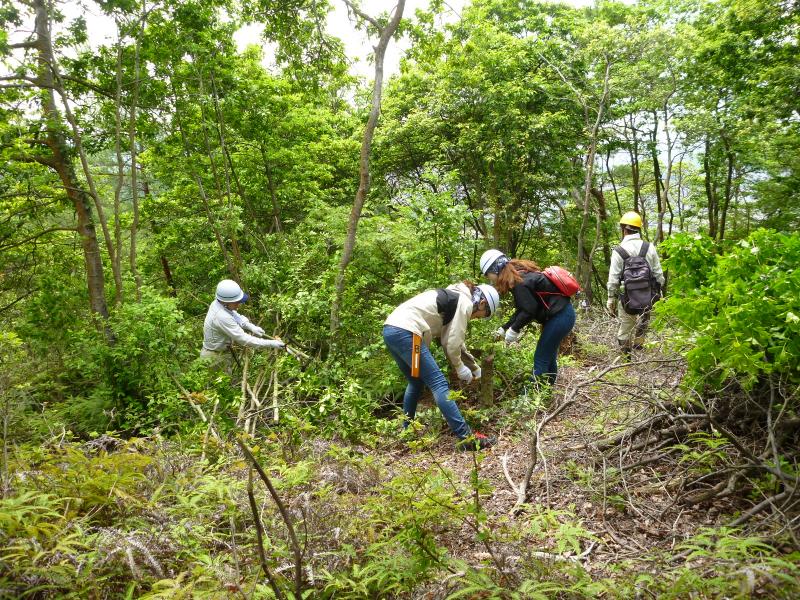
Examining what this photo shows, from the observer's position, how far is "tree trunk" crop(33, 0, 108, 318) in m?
7.44

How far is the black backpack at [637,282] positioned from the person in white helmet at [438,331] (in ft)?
7.41

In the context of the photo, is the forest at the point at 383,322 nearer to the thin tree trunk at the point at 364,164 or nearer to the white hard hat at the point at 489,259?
the thin tree trunk at the point at 364,164

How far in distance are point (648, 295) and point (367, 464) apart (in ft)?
14.0

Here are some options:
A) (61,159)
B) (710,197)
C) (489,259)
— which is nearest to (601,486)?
(489,259)

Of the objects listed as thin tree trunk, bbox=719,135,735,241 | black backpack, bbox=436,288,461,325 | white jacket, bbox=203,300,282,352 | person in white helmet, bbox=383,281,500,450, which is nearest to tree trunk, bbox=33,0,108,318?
white jacket, bbox=203,300,282,352

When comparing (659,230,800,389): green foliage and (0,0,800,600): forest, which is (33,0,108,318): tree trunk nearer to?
(0,0,800,600): forest

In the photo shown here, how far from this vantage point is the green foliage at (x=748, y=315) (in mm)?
2551

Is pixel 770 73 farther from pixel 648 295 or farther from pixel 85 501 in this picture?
pixel 85 501

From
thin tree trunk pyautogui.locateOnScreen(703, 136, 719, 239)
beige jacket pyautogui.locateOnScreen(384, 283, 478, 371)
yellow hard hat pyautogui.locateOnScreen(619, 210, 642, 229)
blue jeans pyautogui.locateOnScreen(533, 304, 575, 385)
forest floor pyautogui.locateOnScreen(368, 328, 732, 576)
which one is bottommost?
forest floor pyautogui.locateOnScreen(368, 328, 732, 576)

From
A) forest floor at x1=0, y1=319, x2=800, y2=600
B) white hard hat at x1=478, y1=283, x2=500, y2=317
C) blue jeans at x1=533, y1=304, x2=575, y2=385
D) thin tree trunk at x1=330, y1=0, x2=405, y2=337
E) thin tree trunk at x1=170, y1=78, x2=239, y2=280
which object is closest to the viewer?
forest floor at x1=0, y1=319, x2=800, y2=600

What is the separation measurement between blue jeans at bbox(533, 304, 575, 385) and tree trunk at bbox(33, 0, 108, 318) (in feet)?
21.4

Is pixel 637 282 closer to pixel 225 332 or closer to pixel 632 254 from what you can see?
pixel 632 254

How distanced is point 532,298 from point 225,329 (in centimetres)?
359

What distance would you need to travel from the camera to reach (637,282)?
19.7 feet
